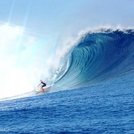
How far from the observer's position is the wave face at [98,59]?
56.4 meters

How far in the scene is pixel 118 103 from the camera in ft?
137

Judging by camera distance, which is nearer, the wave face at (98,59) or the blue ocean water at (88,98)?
the blue ocean water at (88,98)

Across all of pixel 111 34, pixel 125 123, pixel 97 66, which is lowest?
pixel 125 123

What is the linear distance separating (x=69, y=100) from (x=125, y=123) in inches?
489

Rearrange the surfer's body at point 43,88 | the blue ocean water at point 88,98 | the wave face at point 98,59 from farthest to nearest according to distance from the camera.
→ the surfer's body at point 43,88 → the wave face at point 98,59 → the blue ocean water at point 88,98

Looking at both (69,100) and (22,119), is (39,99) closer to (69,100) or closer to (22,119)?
(69,100)

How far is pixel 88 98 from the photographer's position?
4594 cm

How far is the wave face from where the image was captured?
56.4 m

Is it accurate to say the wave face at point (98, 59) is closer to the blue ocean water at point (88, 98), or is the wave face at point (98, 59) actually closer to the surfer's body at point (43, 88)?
the blue ocean water at point (88, 98)

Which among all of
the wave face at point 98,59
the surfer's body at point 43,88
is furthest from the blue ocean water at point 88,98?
the surfer's body at point 43,88

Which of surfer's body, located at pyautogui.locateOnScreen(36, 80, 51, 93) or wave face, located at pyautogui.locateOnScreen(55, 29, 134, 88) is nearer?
wave face, located at pyautogui.locateOnScreen(55, 29, 134, 88)

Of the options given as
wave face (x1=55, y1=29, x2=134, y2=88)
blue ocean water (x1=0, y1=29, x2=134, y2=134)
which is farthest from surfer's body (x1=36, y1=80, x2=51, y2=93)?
wave face (x1=55, y1=29, x2=134, y2=88)

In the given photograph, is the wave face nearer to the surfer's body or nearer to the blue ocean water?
the blue ocean water

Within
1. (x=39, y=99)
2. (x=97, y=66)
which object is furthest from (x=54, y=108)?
(x=97, y=66)
